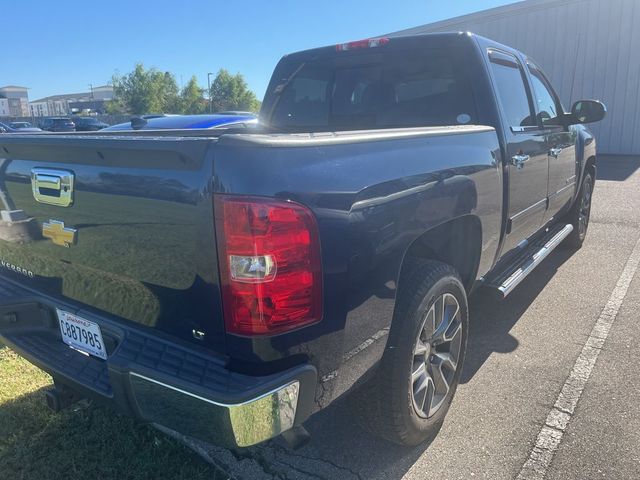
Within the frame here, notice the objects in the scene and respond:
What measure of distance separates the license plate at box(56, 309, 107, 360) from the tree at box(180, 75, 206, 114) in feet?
230

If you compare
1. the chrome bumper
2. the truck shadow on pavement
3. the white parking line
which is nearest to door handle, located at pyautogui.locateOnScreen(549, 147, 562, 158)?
the white parking line

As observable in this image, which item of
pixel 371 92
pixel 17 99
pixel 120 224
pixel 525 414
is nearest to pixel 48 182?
pixel 120 224

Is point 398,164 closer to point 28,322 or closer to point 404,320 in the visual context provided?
point 404,320

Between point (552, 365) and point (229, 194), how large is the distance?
2627 mm

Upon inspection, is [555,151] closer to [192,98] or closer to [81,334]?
[81,334]

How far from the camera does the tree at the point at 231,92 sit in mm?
73750

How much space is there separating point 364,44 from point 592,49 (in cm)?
1517

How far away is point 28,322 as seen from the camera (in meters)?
2.39

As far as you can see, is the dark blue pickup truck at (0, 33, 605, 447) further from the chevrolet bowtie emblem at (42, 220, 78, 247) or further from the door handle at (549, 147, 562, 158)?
the door handle at (549, 147, 562, 158)

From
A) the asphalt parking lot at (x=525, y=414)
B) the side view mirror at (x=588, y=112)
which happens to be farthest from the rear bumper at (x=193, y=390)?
the side view mirror at (x=588, y=112)

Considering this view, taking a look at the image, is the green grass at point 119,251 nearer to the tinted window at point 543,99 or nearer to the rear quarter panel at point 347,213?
the rear quarter panel at point 347,213

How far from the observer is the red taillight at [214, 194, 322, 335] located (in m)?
1.57

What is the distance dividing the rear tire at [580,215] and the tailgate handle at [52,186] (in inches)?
200

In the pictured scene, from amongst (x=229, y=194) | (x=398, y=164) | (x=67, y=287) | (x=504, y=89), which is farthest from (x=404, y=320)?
(x=504, y=89)
